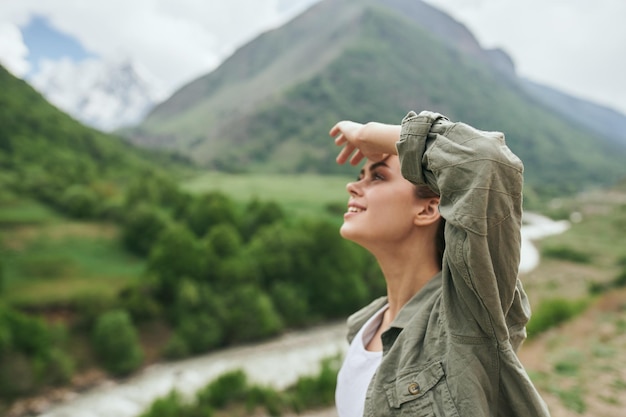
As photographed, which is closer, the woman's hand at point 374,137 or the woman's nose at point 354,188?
the woman's hand at point 374,137

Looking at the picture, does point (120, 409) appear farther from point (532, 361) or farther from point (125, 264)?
point (532, 361)

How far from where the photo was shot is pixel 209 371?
2769 cm

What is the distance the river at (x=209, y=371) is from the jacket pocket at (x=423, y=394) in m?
20.3

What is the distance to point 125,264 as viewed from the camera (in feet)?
121

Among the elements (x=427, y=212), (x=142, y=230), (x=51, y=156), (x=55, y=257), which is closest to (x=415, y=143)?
(x=427, y=212)

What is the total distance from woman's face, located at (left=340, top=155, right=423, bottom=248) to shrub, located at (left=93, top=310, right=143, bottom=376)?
27585 millimetres

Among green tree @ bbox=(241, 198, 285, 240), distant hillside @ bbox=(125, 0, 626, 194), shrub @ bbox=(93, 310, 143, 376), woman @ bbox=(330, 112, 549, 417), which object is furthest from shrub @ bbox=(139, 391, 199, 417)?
distant hillside @ bbox=(125, 0, 626, 194)

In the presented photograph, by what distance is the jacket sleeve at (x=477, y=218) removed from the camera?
1829mm

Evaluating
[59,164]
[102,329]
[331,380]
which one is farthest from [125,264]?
[59,164]

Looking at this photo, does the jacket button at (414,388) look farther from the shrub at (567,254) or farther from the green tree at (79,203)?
the shrub at (567,254)

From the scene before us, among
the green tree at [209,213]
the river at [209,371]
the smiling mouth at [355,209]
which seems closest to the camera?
the smiling mouth at [355,209]

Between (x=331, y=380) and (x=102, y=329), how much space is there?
1664 centimetres

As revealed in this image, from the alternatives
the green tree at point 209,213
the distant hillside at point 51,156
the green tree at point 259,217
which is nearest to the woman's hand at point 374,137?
the green tree at point 209,213

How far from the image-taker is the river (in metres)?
23.1
